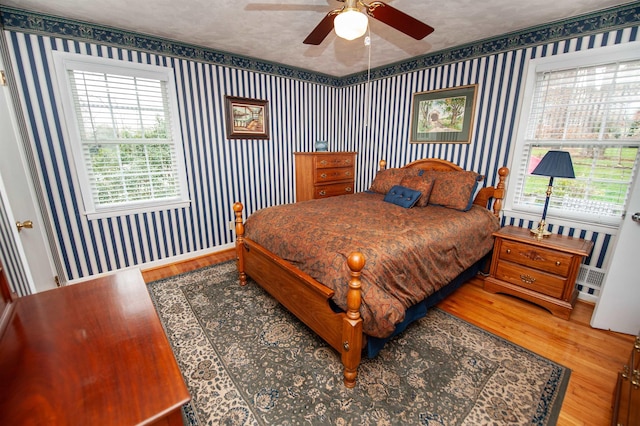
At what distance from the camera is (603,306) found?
2191 mm

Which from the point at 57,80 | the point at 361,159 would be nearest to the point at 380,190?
the point at 361,159

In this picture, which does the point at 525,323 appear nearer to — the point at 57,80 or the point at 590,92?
the point at 590,92

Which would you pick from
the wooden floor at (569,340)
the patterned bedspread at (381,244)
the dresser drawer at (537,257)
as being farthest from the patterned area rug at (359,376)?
the dresser drawer at (537,257)

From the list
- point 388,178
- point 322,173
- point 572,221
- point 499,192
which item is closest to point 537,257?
point 572,221

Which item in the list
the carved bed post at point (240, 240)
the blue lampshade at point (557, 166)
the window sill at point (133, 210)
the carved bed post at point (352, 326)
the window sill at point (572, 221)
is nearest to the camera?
the carved bed post at point (352, 326)

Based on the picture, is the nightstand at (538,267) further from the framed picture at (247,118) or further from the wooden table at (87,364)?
the framed picture at (247,118)

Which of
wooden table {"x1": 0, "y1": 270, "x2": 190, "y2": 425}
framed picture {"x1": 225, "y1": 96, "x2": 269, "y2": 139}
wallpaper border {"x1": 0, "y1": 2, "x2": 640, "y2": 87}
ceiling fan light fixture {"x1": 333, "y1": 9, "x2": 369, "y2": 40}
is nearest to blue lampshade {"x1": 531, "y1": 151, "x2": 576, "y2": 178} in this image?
wallpaper border {"x1": 0, "y1": 2, "x2": 640, "y2": 87}

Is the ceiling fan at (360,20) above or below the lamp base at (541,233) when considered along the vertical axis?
above

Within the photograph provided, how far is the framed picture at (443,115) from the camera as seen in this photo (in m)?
3.22

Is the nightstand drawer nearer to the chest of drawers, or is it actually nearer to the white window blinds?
the chest of drawers

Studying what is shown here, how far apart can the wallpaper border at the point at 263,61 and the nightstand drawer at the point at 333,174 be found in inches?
59.6

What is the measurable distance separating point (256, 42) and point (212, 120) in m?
1.07

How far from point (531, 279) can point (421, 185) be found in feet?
4.52

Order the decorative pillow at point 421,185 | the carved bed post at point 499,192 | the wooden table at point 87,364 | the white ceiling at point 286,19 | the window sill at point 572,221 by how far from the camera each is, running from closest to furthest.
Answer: the wooden table at point 87,364
the white ceiling at point 286,19
the window sill at point 572,221
the carved bed post at point 499,192
the decorative pillow at point 421,185
